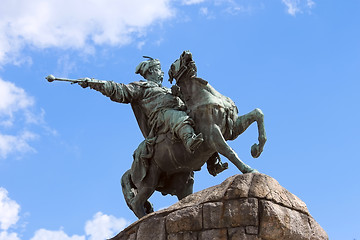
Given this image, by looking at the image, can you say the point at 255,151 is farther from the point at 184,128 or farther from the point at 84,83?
the point at 84,83

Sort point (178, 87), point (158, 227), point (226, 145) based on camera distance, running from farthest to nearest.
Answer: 1. point (178, 87)
2. point (226, 145)
3. point (158, 227)

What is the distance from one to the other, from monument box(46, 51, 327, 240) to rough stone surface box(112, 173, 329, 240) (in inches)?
1.2

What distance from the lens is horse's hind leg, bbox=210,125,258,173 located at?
1039 cm

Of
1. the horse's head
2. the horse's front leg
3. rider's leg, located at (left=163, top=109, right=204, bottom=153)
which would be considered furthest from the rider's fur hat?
the horse's front leg

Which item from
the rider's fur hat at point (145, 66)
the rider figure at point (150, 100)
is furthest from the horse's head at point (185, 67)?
the rider's fur hat at point (145, 66)

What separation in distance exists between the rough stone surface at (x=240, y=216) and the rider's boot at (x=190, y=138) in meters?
1.04

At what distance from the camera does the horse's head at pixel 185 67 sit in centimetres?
1119

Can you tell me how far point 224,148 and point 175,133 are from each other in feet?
2.99

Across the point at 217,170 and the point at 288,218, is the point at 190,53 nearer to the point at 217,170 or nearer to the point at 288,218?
the point at 217,170

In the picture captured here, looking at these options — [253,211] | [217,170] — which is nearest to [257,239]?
[253,211]

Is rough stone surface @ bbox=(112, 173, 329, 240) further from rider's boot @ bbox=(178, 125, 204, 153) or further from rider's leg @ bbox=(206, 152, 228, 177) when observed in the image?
rider's leg @ bbox=(206, 152, 228, 177)

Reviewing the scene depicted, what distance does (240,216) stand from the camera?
29.8ft

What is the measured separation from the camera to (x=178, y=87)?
452 inches

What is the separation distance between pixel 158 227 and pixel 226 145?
1771 millimetres
